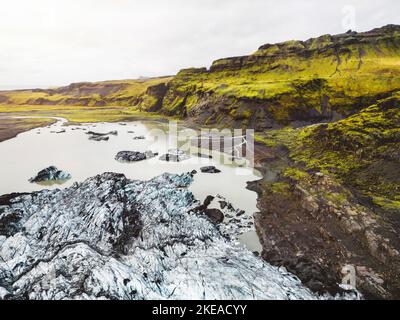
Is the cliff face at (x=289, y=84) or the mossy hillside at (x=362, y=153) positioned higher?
the cliff face at (x=289, y=84)

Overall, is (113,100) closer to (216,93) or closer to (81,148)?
(216,93)

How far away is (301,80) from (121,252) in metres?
79.3

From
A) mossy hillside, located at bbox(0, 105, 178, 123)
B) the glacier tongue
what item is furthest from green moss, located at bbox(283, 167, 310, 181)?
mossy hillside, located at bbox(0, 105, 178, 123)

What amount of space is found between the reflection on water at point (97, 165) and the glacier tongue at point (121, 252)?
6178mm

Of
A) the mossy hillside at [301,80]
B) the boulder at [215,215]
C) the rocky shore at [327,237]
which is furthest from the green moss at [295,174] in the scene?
the mossy hillside at [301,80]

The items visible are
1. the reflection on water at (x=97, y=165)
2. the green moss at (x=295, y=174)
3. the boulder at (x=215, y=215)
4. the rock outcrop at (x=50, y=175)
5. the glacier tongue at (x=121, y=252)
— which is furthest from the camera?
the rock outcrop at (x=50, y=175)

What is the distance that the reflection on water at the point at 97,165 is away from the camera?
3097cm

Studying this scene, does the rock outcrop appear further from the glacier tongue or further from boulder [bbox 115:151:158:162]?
boulder [bbox 115:151:158:162]

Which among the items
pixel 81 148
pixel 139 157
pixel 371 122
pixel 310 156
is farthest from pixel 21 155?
pixel 371 122

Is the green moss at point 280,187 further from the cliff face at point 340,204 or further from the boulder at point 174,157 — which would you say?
the boulder at point 174,157

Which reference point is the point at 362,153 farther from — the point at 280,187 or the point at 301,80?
the point at 301,80

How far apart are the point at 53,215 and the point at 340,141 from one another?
37.0 metres

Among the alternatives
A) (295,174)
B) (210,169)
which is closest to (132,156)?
(210,169)

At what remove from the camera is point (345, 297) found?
14766 millimetres
